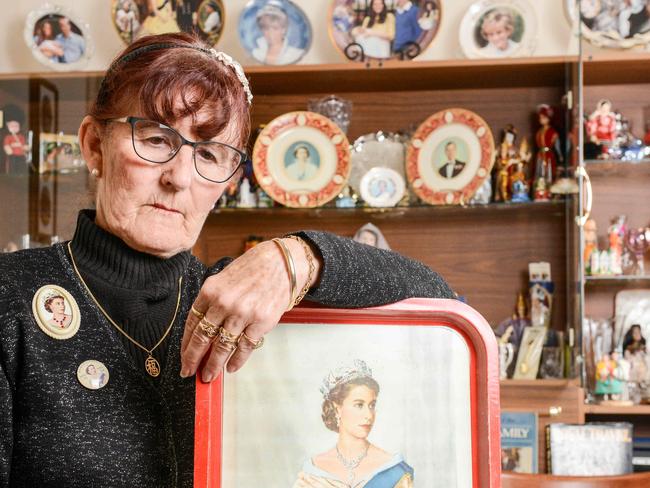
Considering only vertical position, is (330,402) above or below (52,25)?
below

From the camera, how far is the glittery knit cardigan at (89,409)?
947mm

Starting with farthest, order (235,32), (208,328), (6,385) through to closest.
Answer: (235,32)
(6,385)
(208,328)

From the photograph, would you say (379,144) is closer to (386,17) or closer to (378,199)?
(378,199)

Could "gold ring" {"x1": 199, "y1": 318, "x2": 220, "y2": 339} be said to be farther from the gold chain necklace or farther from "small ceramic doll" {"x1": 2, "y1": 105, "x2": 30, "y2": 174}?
"small ceramic doll" {"x1": 2, "y1": 105, "x2": 30, "y2": 174}

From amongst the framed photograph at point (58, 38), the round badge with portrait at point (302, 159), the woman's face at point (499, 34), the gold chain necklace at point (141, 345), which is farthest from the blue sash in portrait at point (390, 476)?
the framed photograph at point (58, 38)

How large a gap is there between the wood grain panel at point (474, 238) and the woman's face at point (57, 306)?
178 cm

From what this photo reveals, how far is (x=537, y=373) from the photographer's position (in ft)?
8.67

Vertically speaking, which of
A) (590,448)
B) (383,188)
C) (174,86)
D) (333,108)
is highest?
(333,108)

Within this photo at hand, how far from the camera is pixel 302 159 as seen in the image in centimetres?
273

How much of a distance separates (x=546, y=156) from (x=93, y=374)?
2.02 m

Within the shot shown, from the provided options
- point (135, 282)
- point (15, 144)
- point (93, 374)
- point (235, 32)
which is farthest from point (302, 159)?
point (93, 374)

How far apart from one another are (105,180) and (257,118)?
1933 mm

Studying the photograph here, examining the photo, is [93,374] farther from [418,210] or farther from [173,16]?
[173,16]

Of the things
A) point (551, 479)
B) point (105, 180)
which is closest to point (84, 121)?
point (105, 180)
